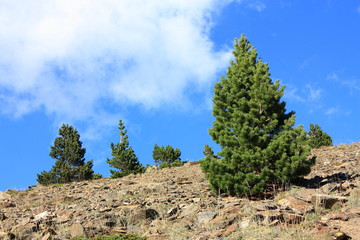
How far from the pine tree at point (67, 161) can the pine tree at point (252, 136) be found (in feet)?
75.1

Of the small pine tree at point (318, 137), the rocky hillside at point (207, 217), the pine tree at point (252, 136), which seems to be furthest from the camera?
the small pine tree at point (318, 137)

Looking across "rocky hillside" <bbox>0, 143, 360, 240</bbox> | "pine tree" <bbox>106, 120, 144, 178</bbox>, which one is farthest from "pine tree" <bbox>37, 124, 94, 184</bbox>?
"rocky hillside" <bbox>0, 143, 360, 240</bbox>

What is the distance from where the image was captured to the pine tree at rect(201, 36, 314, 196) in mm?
14602

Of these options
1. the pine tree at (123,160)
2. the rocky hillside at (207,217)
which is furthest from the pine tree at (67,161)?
the rocky hillside at (207,217)

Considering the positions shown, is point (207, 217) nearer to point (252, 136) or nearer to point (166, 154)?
point (252, 136)

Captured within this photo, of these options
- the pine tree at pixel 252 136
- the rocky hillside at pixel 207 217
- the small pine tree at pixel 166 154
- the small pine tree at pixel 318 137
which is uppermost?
the small pine tree at pixel 166 154

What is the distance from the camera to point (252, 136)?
15117mm

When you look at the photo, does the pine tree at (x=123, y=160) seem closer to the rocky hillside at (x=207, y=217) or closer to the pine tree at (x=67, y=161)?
the pine tree at (x=67, y=161)

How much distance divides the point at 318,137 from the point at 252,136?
77.8 feet

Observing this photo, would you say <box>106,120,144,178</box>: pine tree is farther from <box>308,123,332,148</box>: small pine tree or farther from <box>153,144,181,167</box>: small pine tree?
<box>308,123,332,148</box>: small pine tree

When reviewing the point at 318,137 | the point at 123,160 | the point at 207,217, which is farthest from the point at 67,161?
the point at 207,217

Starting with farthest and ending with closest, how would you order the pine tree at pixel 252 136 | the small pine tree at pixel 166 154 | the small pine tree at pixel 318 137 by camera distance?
the small pine tree at pixel 166 154 → the small pine tree at pixel 318 137 → the pine tree at pixel 252 136

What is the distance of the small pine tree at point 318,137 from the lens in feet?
115

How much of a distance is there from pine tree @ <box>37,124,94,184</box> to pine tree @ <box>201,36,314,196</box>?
22.9 metres
